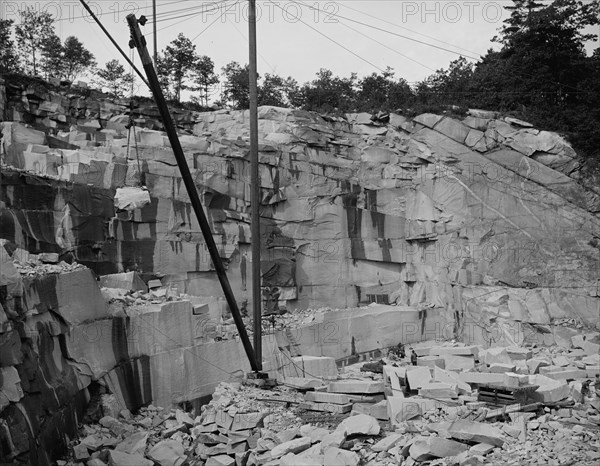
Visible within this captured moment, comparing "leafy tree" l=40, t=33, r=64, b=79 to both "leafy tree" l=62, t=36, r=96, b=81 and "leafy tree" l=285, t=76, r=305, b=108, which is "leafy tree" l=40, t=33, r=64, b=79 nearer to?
"leafy tree" l=62, t=36, r=96, b=81

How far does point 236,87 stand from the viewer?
104 ft

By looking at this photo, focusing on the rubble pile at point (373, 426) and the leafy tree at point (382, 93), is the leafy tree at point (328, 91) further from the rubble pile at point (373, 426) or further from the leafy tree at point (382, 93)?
the rubble pile at point (373, 426)

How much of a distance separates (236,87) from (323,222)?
47.0 feet

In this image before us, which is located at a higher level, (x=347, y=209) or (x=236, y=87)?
(x=236, y=87)

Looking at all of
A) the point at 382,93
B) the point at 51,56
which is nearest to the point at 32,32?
the point at 51,56

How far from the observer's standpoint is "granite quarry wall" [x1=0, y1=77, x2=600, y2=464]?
1377 cm

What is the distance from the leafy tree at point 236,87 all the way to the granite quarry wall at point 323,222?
7.10 metres

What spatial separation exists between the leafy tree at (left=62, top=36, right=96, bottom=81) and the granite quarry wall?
8.09 meters

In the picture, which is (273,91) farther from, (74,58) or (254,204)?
(254,204)

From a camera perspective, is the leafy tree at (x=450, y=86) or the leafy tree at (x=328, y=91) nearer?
the leafy tree at (x=450, y=86)

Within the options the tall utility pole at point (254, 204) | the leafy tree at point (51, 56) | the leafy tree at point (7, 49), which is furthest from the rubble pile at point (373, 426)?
the leafy tree at point (51, 56)

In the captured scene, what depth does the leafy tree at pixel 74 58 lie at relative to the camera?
30141mm

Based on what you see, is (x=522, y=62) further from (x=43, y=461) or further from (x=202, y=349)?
(x=43, y=461)

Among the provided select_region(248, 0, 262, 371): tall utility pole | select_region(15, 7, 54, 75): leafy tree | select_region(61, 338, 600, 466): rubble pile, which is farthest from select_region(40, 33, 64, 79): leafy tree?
select_region(61, 338, 600, 466): rubble pile
